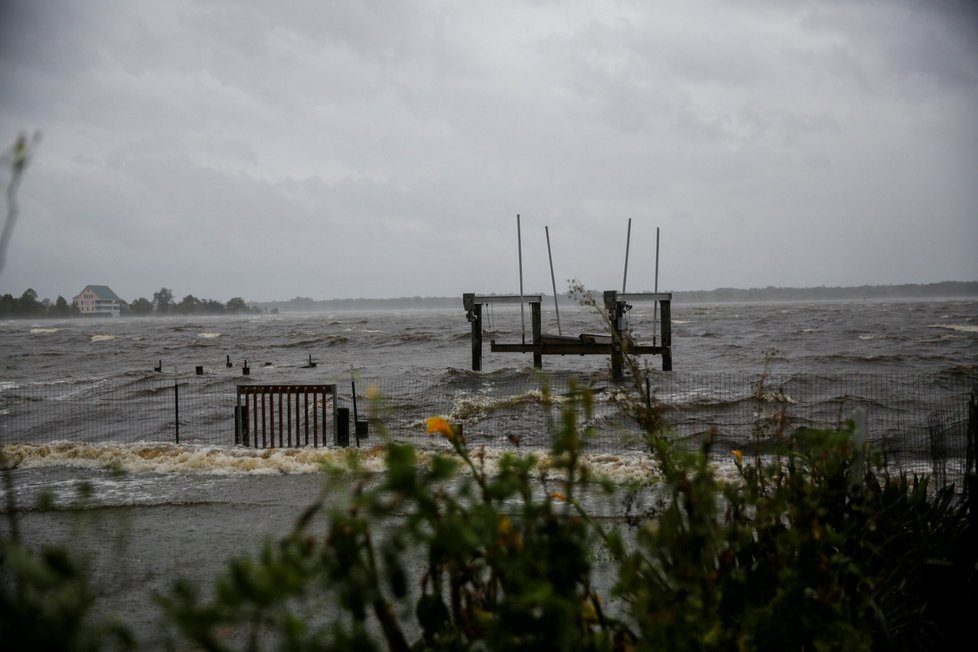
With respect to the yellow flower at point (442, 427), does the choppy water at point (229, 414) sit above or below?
below

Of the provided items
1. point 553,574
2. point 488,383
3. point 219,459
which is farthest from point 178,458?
point 488,383

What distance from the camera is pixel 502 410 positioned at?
1741 cm

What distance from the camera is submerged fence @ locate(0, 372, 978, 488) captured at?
12.4 meters

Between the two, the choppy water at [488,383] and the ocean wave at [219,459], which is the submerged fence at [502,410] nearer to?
the choppy water at [488,383]

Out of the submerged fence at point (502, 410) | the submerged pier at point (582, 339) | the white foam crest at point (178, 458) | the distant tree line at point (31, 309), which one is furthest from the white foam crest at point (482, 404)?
the distant tree line at point (31, 309)

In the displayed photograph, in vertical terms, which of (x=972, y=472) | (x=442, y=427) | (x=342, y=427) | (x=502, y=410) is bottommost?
(x=502, y=410)

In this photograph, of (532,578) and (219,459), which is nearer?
(532,578)

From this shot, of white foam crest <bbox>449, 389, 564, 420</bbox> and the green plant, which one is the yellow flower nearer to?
the green plant

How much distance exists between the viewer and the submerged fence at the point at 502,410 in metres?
12.4

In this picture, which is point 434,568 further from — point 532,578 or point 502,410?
point 502,410

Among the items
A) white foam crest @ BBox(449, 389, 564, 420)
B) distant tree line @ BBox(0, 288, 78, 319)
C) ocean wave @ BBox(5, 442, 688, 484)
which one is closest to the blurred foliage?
ocean wave @ BBox(5, 442, 688, 484)

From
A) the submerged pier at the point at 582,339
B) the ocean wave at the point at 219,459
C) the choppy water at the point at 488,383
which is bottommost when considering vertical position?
the choppy water at the point at 488,383

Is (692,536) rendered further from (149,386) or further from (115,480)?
(149,386)

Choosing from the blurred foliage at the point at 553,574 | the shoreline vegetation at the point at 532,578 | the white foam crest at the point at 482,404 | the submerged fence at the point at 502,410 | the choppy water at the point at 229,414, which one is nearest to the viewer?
the shoreline vegetation at the point at 532,578
